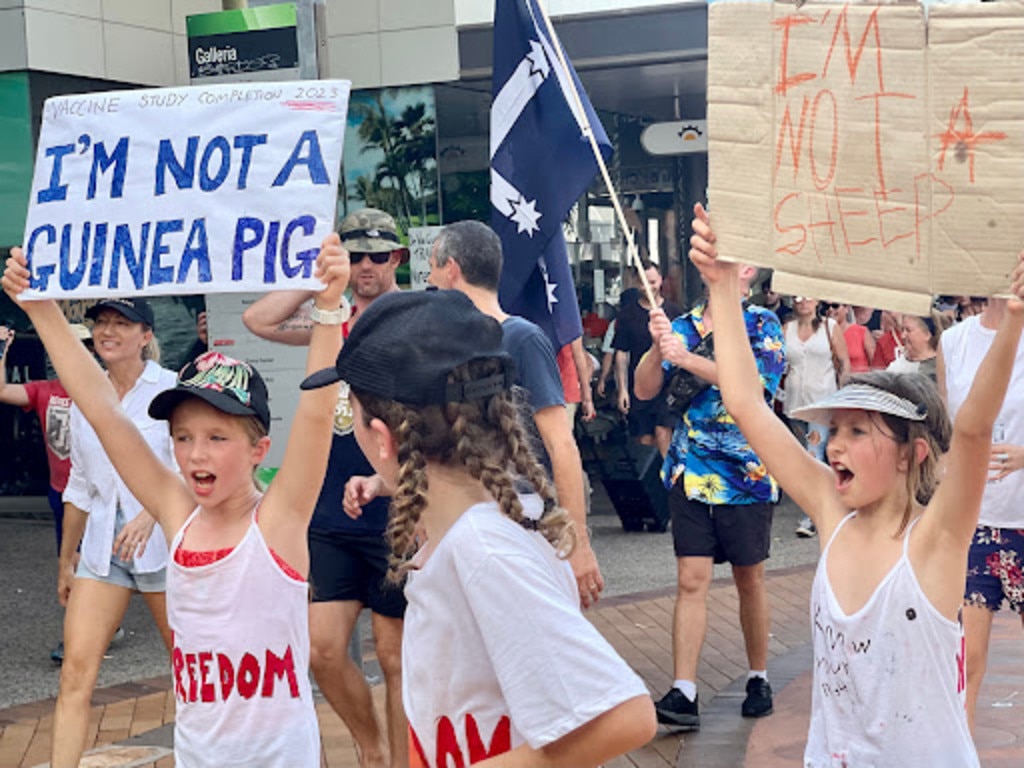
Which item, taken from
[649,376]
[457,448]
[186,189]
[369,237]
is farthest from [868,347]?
[457,448]

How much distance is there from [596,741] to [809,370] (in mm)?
11017

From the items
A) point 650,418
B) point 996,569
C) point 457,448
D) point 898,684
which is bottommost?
point 650,418

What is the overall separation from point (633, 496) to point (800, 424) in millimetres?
1811

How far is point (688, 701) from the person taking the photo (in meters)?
7.25

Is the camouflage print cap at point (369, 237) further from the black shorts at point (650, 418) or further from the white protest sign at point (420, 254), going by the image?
the black shorts at point (650, 418)

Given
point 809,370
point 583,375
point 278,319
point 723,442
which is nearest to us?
point 278,319

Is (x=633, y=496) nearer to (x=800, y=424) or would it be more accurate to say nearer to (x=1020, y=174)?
(x=800, y=424)

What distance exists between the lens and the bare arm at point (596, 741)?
8.20 ft

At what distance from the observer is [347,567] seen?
625 cm

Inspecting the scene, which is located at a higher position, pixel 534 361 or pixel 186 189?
pixel 186 189

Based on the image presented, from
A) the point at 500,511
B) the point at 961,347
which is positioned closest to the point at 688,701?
the point at 961,347

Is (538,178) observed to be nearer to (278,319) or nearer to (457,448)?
(278,319)

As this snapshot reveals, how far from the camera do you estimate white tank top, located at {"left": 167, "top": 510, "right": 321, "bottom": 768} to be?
382cm

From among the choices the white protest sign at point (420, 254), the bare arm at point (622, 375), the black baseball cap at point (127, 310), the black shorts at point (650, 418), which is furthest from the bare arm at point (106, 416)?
the bare arm at point (622, 375)
